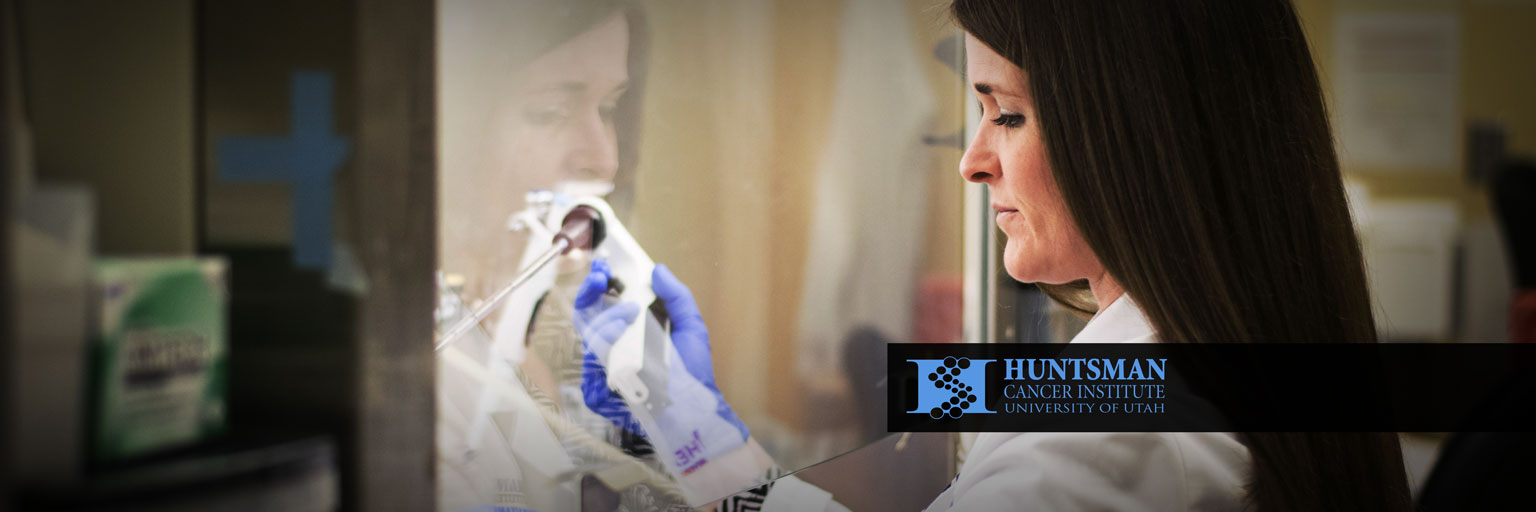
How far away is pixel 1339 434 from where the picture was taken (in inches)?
34.7

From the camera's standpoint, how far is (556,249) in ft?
2.75

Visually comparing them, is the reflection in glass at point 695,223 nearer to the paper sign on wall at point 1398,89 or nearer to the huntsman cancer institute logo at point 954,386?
the huntsman cancer institute logo at point 954,386

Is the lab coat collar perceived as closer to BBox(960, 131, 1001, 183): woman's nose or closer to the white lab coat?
the white lab coat

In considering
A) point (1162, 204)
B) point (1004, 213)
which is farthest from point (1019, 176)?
point (1162, 204)

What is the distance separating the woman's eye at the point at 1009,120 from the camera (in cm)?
85

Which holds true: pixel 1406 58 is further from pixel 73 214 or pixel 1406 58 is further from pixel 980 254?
pixel 73 214

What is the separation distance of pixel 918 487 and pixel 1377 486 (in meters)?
0.51

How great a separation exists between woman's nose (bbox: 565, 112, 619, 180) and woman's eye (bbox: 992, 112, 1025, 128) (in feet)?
1.32

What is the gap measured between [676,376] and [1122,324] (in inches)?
18.8

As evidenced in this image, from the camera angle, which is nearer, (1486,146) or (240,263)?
(240,263)

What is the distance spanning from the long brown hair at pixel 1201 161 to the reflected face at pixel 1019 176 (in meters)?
0.01

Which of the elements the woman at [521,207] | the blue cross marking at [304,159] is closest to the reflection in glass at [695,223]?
the woman at [521,207]

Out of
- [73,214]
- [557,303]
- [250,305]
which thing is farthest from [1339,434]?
[73,214]

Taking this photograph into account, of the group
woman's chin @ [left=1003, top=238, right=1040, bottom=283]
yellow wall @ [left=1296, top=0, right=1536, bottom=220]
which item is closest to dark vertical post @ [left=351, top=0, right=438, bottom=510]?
woman's chin @ [left=1003, top=238, right=1040, bottom=283]
